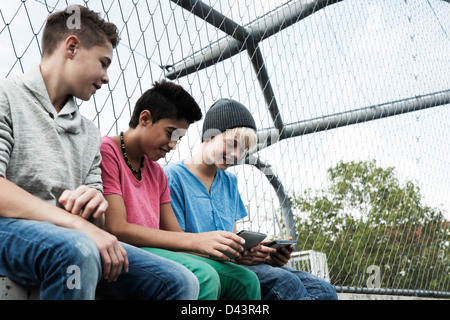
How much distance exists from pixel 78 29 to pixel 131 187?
34 centimetres

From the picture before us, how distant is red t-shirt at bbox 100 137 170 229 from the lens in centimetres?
99

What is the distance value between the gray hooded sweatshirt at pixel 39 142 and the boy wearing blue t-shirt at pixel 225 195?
0.42 metres

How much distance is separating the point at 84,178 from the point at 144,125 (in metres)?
0.29

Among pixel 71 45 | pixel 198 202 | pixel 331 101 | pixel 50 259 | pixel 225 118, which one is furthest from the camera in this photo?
pixel 331 101

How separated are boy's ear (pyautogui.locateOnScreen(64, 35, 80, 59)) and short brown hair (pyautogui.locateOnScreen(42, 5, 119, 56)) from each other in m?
0.01

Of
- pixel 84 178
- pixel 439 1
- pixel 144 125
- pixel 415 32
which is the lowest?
pixel 84 178

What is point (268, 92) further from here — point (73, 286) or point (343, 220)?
point (73, 286)

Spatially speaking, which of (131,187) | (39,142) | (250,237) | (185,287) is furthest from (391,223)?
(39,142)

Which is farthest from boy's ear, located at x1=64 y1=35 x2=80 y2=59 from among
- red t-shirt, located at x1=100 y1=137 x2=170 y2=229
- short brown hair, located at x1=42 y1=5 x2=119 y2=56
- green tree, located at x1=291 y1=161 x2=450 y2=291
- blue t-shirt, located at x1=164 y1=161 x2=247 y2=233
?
green tree, located at x1=291 y1=161 x2=450 y2=291

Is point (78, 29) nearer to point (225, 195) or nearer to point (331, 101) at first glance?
point (225, 195)

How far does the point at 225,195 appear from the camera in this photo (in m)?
1.40

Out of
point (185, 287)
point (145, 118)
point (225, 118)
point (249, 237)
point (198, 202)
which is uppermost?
point (225, 118)

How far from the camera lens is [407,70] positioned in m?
2.83
